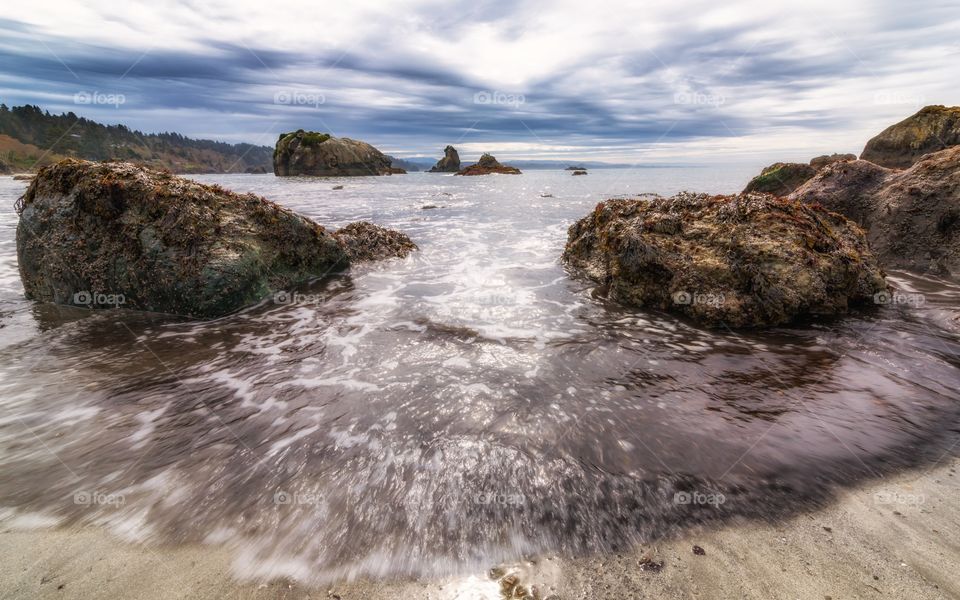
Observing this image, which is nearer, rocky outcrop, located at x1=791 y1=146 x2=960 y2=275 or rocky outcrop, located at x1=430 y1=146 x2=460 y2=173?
rocky outcrop, located at x1=791 y1=146 x2=960 y2=275

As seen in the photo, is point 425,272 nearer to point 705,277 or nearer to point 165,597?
point 705,277

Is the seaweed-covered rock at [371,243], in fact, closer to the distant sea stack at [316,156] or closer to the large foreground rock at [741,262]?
the large foreground rock at [741,262]

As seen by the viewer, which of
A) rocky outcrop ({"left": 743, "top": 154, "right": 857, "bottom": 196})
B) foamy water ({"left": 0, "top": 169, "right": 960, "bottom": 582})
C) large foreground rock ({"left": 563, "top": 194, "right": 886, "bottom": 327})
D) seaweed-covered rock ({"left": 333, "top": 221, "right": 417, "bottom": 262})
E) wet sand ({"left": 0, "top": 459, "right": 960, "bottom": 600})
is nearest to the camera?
wet sand ({"left": 0, "top": 459, "right": 960, "bottom": 600})

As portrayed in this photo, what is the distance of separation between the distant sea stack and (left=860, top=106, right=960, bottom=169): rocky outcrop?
4147 inches

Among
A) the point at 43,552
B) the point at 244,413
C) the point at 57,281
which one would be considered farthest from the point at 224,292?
the point at 43,552

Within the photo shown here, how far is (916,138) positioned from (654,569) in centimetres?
2666

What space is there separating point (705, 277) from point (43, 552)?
8.83 meters

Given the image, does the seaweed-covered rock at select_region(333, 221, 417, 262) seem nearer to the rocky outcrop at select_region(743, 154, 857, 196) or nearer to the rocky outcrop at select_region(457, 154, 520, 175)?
the rocky outcrop at select_region(743, 154, 857, 196)

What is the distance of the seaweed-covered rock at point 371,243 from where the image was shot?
460 inches

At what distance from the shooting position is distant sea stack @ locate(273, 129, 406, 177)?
10169cm

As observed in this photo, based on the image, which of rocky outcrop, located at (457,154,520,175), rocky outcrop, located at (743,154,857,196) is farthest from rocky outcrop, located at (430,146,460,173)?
rocky outcrop, located at (743,154,857,196)

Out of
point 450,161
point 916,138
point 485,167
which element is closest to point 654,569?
point 916,138

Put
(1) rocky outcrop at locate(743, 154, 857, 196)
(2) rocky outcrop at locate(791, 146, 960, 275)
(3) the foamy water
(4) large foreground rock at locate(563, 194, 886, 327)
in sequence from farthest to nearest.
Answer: (1) rocky outcrop at locate(743, 154, 857, 196)
(2) rocky outcrop at locate(791, 146, 960, 275)
(4) large foreground rock at locate(563, 194, 886, 327)
(3) the foamy water

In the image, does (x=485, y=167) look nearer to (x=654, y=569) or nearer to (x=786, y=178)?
(x=786, y=178)
